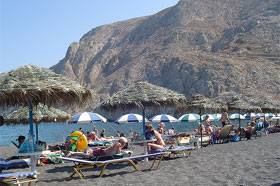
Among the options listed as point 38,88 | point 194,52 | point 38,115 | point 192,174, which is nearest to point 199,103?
point 38,115

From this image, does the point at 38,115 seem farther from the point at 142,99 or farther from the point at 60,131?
the point at 60,131

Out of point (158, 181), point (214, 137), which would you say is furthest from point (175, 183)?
point (214, 137)

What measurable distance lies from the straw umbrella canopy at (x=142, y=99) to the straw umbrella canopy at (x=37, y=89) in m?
1.92

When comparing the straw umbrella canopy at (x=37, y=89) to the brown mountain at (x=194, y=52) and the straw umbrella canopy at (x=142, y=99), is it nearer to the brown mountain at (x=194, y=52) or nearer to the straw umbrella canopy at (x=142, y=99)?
the straw umbrella canopy at (x=142, y=99)

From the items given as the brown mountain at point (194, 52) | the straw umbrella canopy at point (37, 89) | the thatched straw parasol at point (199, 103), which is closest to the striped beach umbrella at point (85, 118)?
the thatched straw parasol at point (199, 103)

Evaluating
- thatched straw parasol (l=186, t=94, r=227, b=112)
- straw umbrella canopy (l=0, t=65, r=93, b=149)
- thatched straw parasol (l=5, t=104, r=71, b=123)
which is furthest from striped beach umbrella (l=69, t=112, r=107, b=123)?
straw umbrella canopy (l=0, t=65, r=93, b=149)

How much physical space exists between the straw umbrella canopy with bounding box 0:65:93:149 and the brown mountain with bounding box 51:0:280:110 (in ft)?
164

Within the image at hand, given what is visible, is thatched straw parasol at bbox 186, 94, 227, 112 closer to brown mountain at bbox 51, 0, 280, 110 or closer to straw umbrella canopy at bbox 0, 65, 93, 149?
straw umbrella canopy at bbox 0, 65, 93, 149

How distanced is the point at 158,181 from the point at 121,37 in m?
133

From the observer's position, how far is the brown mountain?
215 feet

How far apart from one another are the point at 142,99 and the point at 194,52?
7506 cm

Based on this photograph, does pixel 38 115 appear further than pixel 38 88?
Yes

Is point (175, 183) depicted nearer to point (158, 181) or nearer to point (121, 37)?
point (158, 181)

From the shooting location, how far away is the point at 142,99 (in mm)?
9266
